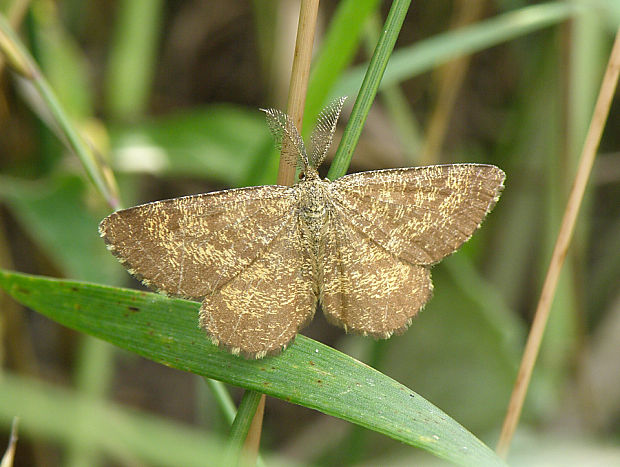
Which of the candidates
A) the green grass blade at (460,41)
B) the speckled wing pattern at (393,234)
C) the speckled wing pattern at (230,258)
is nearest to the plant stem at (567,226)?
the speckled wing pattern at (393,234)

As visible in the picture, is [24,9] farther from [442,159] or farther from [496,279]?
[496,279]

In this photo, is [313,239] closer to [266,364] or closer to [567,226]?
[266,364]

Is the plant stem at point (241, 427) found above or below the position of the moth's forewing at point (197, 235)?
below

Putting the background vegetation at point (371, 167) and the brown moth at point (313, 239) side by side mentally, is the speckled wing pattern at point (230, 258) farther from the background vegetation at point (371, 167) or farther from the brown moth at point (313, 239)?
the background vegetation at point (371, 167)

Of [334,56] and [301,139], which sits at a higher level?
[334,56]

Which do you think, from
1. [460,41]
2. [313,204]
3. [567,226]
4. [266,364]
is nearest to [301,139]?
[313,204]
